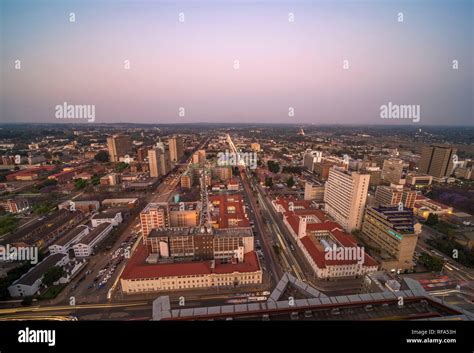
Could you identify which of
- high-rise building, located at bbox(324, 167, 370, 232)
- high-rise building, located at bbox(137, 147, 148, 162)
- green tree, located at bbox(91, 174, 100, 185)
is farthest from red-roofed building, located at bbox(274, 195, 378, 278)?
high-rise building, located at bbox(137, 147, 148, 162)

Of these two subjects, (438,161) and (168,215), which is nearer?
(168,215)

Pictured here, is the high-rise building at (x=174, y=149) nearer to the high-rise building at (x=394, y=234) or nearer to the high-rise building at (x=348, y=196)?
the high-rise building at (x=348, y=196)

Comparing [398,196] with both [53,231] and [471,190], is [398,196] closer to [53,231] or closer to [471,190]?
[471,190]

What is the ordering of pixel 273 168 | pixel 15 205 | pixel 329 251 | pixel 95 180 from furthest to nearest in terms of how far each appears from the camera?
pixel 273 168 → pixel 95 180 → pixel 15 205 → pixel 329 251

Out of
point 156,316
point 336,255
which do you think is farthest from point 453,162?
point 156,316

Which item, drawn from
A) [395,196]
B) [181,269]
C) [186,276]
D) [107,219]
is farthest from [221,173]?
[186,276]

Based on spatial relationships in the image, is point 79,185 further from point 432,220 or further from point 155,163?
point 432,220

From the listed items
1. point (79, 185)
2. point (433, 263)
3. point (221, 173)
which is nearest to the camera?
point (433, 263)
